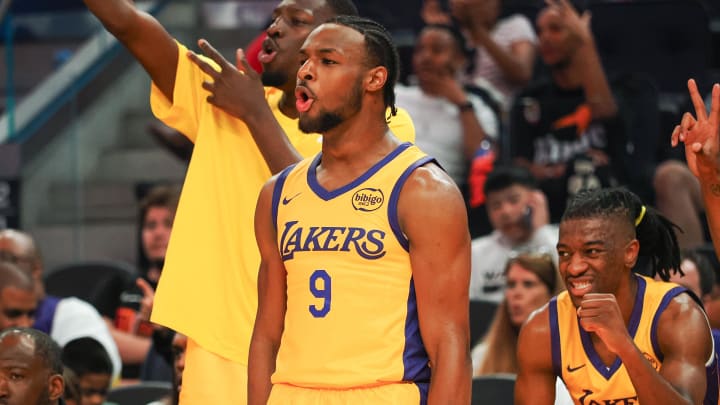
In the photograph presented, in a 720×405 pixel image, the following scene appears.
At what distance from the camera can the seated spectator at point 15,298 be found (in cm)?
643

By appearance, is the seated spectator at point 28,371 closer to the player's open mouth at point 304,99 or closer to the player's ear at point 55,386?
the player's ear at point 55,386

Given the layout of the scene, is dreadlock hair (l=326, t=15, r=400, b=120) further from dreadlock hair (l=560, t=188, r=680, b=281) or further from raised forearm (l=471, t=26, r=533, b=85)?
raised forearm (l=471, t=26, r=533, b=85)

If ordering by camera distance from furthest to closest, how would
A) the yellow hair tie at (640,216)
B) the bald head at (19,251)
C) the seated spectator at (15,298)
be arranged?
the bald head at (19,251)
the seated spectator at (15,298)
the yellow hair tie at (640,216)

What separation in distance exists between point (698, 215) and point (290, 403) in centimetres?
444

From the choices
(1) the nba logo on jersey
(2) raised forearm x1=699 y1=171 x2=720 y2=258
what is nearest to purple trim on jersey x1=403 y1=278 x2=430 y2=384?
(1) the nba logo on jersey

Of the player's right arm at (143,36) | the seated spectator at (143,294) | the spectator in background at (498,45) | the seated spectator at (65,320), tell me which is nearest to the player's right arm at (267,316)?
the player's right arm at (143,36)

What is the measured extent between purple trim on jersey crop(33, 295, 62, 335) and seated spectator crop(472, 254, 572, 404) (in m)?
2.14

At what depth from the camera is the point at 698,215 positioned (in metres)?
7.30

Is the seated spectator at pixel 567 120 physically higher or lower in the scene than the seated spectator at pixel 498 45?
lower

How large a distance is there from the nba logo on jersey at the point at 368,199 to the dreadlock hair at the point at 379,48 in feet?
1.01

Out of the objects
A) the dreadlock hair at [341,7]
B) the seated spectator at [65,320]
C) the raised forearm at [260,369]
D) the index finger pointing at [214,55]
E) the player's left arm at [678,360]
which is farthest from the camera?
the seated spectator at [65,320]

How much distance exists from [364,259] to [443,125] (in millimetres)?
4581

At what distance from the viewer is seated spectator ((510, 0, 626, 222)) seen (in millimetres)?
7418

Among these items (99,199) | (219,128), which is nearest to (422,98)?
(99,199)
